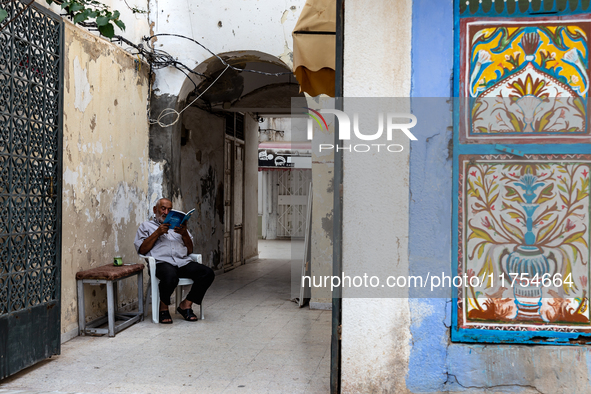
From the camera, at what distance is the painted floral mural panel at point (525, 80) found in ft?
10.5

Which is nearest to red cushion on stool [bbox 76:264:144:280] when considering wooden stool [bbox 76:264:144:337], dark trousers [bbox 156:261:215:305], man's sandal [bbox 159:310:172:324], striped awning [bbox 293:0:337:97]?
wooden stool [bbox 76:264:144:337]

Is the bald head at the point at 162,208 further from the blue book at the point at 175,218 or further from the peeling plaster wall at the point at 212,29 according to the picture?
the peeling plaster wall at the point at 212,29

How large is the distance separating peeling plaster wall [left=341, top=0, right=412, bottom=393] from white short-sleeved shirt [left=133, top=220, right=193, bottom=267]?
2.96 meters

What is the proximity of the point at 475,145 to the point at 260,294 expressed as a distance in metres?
4.81

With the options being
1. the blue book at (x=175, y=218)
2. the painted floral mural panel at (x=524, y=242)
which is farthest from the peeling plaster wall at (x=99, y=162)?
the painted floral mural panel at (x=524, y=242)

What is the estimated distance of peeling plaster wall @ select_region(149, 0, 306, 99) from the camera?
6688mm

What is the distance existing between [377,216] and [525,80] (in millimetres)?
1205

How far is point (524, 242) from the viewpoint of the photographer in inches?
Answer: 127

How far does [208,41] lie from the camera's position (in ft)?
22.3

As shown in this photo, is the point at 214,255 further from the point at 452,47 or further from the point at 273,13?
the point at 452,47

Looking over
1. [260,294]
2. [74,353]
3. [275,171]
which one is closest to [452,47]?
[74,353]

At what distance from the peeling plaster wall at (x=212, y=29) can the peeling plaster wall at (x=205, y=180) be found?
4.72 feet

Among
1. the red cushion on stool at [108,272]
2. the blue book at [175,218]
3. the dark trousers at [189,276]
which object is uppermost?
the blue book at [175,218]
